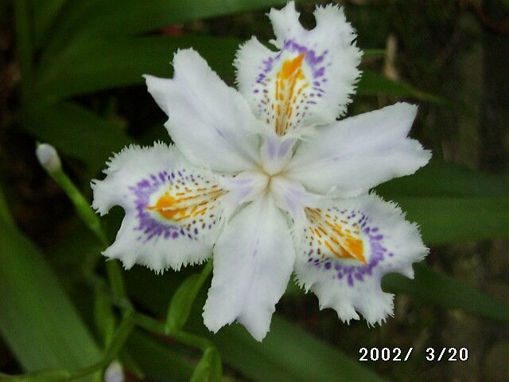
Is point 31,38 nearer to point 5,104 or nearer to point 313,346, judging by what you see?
point 5,104

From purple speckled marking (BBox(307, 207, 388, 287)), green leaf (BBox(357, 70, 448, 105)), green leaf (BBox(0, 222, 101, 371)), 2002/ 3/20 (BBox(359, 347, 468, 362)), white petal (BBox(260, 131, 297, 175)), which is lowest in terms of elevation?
2002/ 3/20 (BBox(359, 347, 468, 362))

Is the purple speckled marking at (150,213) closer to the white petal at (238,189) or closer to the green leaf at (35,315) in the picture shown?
the white petal at (238,189)

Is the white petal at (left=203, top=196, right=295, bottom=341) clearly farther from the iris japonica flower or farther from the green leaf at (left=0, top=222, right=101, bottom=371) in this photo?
the green leaf at (left=0, top=222, right=101, bottom=371)

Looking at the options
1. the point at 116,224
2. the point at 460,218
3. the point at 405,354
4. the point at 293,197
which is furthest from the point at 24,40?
the point at 405,354

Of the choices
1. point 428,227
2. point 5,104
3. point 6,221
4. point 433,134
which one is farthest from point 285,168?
point 433,134

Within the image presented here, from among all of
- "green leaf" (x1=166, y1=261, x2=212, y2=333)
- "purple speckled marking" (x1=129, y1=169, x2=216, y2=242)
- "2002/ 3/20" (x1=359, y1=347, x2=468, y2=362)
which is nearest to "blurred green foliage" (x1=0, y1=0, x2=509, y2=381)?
"green leaf" (x1=166, y1=261, x2=212, y2=333)

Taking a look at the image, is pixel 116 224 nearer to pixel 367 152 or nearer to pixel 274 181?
pixel 274 181
